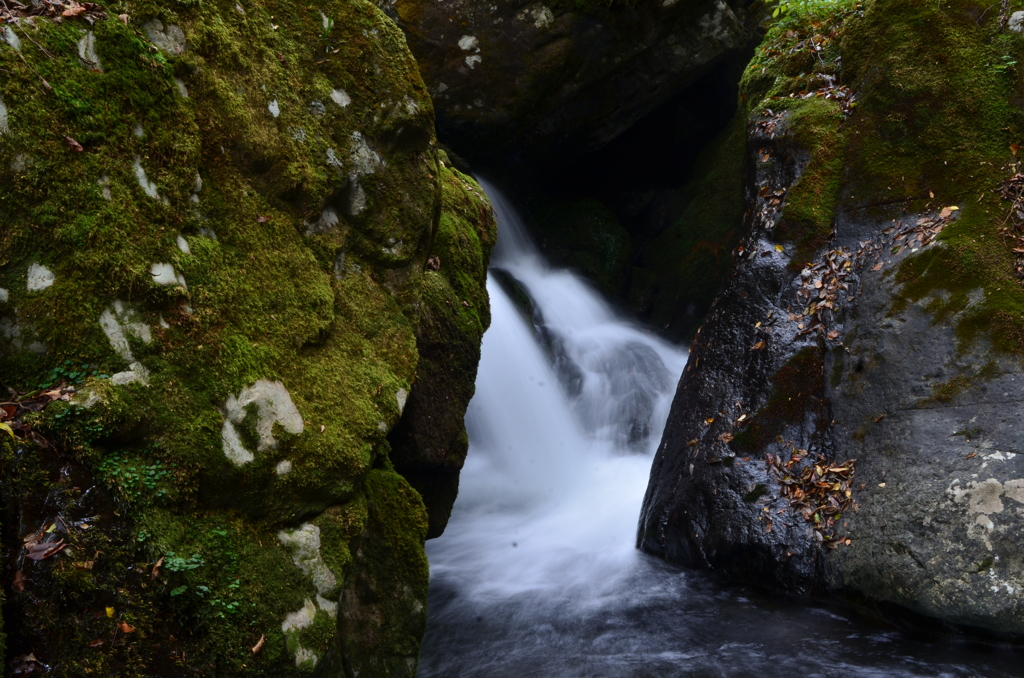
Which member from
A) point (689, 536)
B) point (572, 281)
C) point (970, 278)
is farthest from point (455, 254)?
point (572, 281)

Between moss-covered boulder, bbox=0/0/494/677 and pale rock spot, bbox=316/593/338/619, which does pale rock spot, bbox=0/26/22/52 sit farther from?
pale rock spot, bbox=316/593/338/619

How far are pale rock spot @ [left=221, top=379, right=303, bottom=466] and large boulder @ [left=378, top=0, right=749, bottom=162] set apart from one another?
729cm

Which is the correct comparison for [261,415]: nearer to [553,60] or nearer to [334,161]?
[334,161]

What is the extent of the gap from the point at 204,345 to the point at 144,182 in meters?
0.73

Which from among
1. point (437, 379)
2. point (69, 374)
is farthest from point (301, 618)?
point (437, 379)

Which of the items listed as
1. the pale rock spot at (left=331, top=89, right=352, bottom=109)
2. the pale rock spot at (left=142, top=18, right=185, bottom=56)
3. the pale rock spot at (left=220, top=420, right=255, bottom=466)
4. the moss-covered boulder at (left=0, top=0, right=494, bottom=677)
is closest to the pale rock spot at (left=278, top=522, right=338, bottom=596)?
the moss-covered boulder at (left=0, top=0, right=494, bottom=677)

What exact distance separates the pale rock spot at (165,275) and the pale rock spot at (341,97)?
1701 millimetres

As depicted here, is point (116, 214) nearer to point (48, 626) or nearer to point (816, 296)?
point (48, 626)

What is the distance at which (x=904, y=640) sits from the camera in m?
4.34

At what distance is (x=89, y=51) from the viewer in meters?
2.71

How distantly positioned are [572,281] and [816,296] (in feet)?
22.3

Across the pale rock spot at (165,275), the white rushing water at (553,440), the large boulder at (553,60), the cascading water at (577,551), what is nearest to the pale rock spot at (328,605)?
the pale rock spot at (165,275)

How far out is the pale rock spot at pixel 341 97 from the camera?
4043 mm

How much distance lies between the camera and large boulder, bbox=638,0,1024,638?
4.45 metres
